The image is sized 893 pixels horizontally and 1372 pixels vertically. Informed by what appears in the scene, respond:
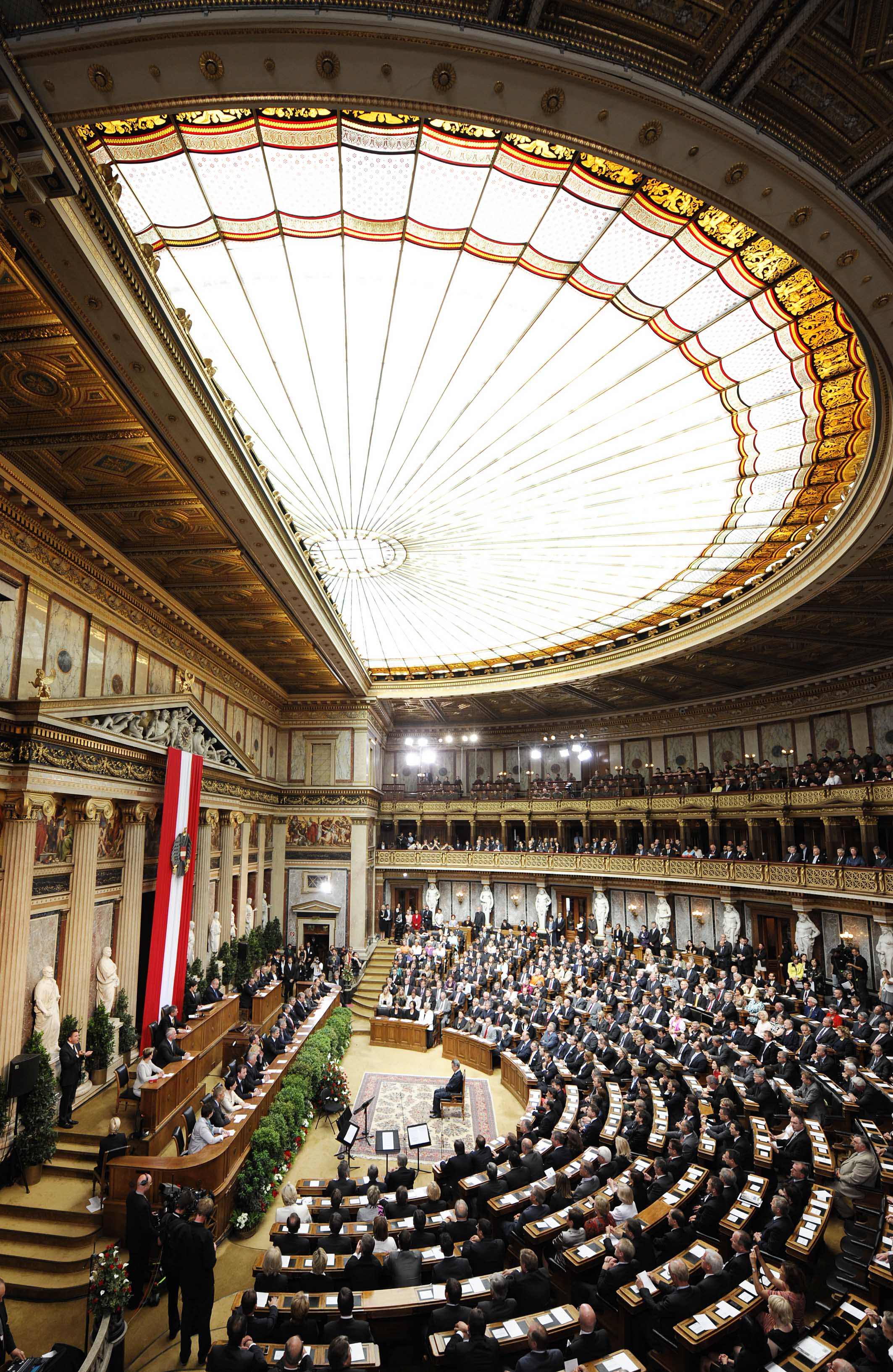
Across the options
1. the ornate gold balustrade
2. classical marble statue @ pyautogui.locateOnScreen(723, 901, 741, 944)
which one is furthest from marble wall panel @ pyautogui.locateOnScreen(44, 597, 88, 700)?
classical marble statue @ pyautogui.locateOnScreen(723, 901, 741, 944)

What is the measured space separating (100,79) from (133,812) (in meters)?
12.0

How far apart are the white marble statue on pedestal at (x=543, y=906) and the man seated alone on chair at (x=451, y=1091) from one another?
14539 millimetres

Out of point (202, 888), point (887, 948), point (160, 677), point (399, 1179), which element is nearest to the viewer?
point (399, 1179)

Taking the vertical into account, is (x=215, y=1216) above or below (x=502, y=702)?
below

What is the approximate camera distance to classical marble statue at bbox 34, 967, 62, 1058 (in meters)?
10.6

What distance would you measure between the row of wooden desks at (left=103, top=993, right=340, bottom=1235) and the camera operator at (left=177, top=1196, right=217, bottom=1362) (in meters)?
2.19

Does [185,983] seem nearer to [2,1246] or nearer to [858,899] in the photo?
[2,1246]

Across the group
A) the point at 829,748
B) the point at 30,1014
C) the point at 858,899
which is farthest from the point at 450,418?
the point at 829,748

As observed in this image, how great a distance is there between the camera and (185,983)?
591 inches

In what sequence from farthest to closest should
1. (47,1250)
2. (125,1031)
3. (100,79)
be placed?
1. (125,1031)
2. (47,1250)
3. (100,79)

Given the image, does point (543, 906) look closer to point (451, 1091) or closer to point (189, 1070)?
point (451, 1091)

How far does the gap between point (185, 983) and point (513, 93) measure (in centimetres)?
1571

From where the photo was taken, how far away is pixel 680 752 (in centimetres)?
2977

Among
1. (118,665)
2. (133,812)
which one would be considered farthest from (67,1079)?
(118,665)
